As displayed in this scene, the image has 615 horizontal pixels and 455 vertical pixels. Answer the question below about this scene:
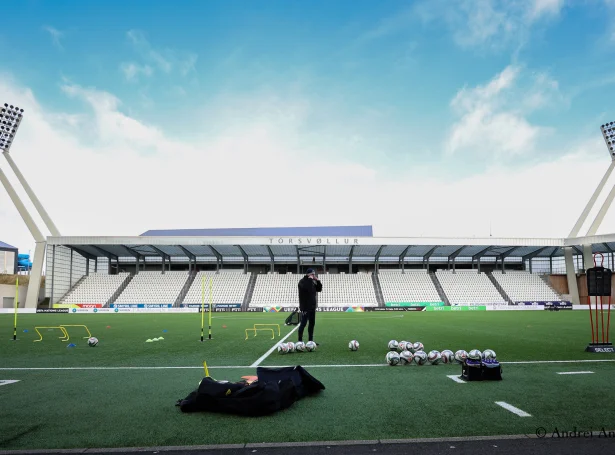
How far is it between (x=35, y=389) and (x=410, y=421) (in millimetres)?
5402

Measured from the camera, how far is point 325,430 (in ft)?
14.2

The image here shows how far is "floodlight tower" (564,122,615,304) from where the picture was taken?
134 ft

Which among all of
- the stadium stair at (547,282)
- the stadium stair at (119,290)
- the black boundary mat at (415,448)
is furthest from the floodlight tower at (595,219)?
the stadium stair at (119,290)

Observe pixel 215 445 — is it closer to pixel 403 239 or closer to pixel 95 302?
pixel 403 239

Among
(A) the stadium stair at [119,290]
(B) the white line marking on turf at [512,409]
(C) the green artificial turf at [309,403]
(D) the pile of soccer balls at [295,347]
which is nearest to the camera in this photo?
(C) the green artificial turf at [309,403]

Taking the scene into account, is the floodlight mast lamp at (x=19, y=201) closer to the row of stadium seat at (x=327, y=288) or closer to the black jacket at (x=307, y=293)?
the row of stadium seat at (x=327, y=288)

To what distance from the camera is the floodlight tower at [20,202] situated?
3916 cm

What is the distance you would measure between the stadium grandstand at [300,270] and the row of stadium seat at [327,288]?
0.37 ft

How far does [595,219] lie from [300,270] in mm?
31965

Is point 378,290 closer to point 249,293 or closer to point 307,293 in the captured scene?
point 249,293

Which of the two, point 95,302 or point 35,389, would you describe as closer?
point 35,389

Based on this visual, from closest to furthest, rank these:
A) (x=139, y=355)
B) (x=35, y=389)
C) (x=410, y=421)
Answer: (x=410, y=421) < (x=35, y=389) < (x=139, y=355)

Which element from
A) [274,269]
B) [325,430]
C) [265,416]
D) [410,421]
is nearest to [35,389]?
[265,416]

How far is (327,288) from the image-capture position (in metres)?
49.6
